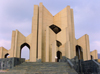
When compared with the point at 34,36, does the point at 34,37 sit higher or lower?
lower

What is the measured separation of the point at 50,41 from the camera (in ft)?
67.3

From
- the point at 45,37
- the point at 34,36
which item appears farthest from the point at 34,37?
the point at 45,37

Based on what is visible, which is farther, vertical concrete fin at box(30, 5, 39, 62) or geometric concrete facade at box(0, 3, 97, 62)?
vertical concrete fin at box(30, 5, 39, 62)

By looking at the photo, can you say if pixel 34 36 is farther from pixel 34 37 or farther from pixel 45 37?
pixel 45 37

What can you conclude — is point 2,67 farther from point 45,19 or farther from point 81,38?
point 81,38

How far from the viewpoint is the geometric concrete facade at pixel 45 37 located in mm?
20578

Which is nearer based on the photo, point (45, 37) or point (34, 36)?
point (34, 36)

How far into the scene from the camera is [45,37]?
73.3 feet

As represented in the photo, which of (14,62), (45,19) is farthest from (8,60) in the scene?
(45,19)

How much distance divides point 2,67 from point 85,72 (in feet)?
21.9

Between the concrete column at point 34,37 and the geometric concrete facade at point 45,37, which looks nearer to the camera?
the geometric concrete facade at point 45,37

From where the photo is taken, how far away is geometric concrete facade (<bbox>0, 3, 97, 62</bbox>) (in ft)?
67.5

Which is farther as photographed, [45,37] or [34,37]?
[45,37]

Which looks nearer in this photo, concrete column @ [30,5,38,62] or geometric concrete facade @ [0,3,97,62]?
geometric concrete facade @ [0,3,97,62]
